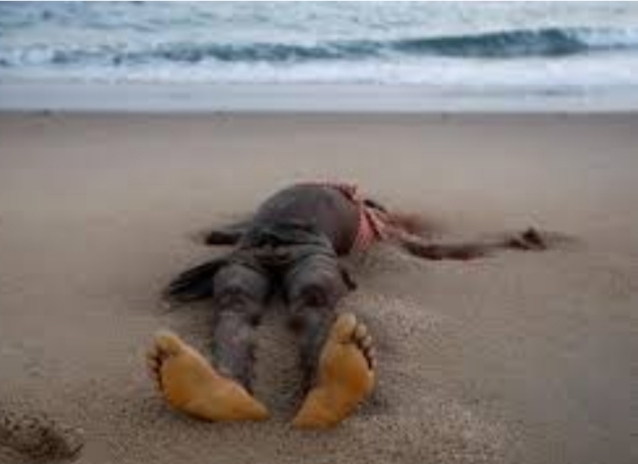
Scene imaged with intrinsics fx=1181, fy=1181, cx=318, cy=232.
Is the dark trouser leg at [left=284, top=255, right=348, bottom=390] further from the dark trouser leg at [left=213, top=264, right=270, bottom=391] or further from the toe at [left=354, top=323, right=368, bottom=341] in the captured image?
the toe at [left=354, top=323, right=368, bottom=341]

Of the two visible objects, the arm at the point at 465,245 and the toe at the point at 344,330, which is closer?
the toe at the point at 344,330

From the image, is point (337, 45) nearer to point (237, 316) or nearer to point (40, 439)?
point (237, 316)

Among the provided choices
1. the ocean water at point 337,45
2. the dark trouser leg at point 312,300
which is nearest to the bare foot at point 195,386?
the dark trouser leg at point 312,300

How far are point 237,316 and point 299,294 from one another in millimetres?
246

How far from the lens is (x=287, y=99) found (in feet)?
36.1

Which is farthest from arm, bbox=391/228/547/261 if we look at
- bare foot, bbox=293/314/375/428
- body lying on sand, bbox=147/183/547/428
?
bare foot, bbox=293/314/375/428

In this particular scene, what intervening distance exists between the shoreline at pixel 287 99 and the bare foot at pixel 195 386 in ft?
21.6

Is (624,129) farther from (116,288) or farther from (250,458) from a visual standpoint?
(250,458)

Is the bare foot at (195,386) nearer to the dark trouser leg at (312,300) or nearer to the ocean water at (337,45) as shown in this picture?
the dark trouser leg at (312,300)

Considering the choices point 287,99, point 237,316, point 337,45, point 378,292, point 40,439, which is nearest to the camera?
point 40,439

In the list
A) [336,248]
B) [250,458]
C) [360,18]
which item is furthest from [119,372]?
[360,18]

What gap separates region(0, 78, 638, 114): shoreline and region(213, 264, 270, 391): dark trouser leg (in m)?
5.67

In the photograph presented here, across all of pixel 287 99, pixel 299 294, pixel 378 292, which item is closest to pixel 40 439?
pixel 299 294

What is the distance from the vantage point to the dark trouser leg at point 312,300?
3.88 meters
